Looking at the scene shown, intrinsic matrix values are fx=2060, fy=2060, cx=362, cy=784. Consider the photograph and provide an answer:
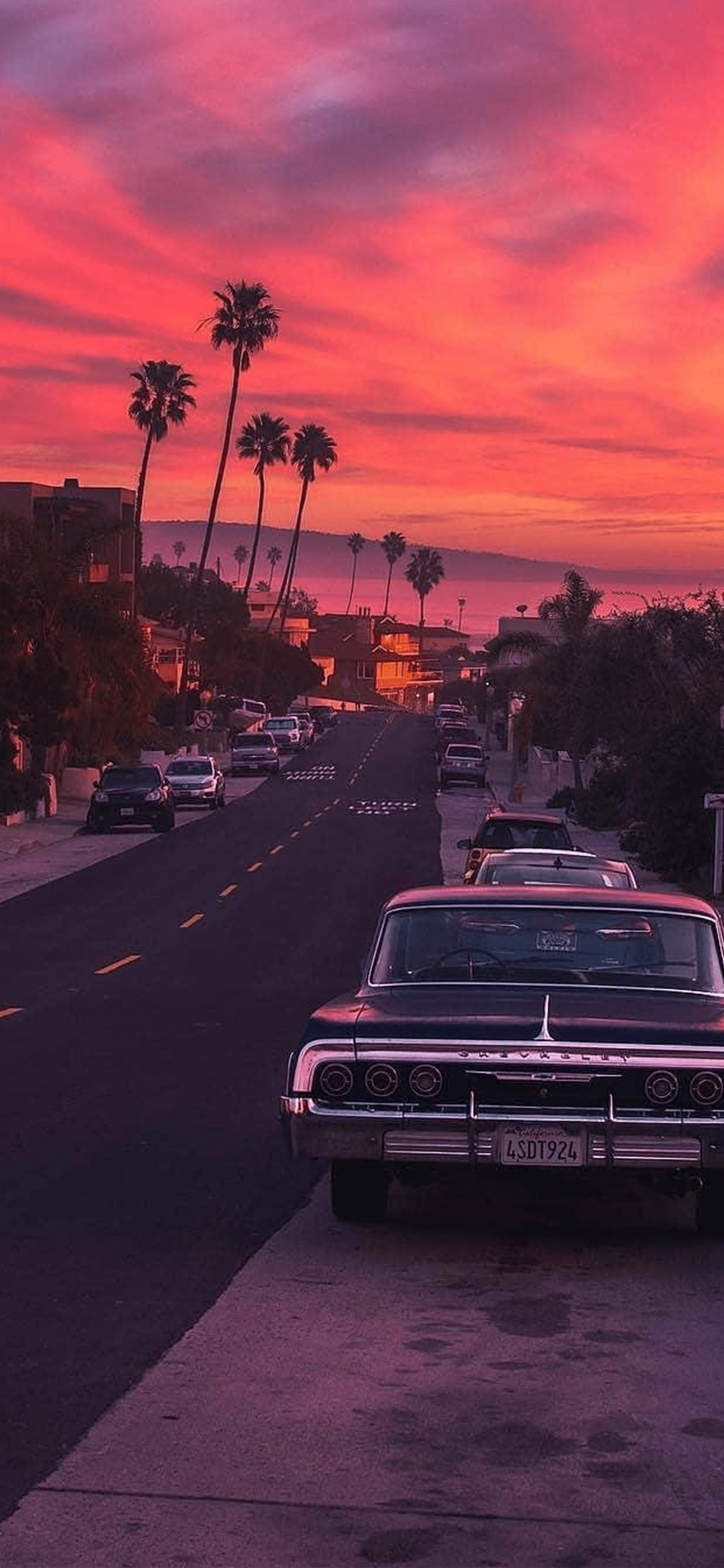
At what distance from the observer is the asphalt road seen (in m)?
7.70

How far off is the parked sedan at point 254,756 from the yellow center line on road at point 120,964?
57154 millimetres

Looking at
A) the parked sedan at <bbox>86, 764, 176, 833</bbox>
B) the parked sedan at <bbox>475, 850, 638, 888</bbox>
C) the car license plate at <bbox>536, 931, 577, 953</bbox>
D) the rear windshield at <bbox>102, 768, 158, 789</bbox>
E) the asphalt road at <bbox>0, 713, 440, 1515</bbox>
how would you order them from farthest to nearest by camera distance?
the rear windshield at <bbox>102, 768, 158, 789</bbox> < the parked sedan at <bbox>86, 764, 176, 833</bbox> < the parked sedan at <bbox>475, 850, 638, 888</bbox> < the car license plate at <bbox>536, 931, 577, 953</bbox> < the asphalt road at <bbox>0, 713, 440, 1515</bbox>

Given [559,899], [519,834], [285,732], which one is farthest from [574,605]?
[559,899]

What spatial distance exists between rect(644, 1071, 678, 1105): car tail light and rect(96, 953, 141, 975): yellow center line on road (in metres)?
14.3

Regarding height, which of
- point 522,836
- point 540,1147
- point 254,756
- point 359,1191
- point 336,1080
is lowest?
point 254,756

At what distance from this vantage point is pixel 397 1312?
820cm

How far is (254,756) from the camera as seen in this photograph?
82.2 metres

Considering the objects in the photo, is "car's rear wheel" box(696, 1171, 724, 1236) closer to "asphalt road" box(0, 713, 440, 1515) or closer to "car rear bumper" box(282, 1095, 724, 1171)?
"car rear bumper" box(282, 1095, 724, 1171)

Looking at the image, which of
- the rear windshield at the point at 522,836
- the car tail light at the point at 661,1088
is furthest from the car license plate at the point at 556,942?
the rear windshield at the point at 522,836

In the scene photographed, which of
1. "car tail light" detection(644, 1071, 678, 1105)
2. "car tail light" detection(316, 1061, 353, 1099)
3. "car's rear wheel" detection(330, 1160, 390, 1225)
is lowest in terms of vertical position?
"car's rear wheel" detection(330, 1160, 390, 1225)

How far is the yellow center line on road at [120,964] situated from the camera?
22.8 m

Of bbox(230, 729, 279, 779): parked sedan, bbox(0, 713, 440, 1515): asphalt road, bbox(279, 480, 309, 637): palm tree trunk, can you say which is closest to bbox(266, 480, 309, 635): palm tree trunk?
bbox(279, 480, 309, 637): palm tree trunk

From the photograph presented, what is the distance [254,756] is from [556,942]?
72.0 meters

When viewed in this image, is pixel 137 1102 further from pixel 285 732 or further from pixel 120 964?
pixel 285 732
